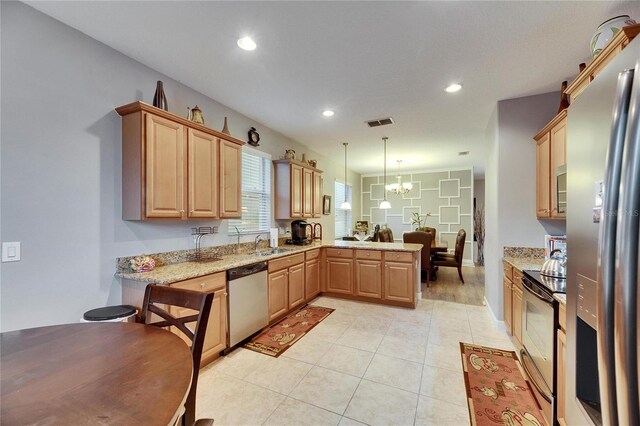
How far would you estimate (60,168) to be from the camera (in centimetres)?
200

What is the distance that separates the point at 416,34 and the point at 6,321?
350 centimetres

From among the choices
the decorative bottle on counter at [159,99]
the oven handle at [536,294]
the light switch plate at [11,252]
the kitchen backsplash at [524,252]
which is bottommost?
the oven handle at [536,294]

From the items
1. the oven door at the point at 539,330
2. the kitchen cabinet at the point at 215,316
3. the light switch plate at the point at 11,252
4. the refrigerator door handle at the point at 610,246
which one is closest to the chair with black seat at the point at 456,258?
the oven door at the point at 539,330

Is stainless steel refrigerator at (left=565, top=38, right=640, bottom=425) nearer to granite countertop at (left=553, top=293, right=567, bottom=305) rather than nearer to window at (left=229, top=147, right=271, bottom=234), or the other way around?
granite countertop at (left=553, top=293, right=567, bottom=305)

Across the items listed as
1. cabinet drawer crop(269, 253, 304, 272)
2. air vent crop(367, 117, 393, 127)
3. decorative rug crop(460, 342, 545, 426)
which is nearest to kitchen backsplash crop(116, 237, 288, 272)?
cabinet drawer crop(269, 253, 304, 272)

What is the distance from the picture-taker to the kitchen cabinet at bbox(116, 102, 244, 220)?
89.2 inches

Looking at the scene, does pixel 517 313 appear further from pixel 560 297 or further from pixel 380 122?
pixel 380 122

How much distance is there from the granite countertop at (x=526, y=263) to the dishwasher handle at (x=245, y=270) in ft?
8.53

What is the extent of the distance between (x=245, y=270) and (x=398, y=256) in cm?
231

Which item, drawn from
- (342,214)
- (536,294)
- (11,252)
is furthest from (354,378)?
(342,214)

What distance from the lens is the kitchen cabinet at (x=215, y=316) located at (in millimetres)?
2392

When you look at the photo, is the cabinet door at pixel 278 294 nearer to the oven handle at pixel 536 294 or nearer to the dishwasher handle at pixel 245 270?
the dishwasher handle at pixel 245 270

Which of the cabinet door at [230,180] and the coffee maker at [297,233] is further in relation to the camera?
the coffee maker at [297,233]

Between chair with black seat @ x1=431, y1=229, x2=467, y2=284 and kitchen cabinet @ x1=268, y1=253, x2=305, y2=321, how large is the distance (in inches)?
120
